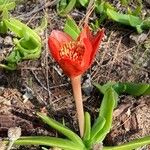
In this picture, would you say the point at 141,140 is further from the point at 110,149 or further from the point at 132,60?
the point at 132,60

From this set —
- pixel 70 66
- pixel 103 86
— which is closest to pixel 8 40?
pixel 103 86

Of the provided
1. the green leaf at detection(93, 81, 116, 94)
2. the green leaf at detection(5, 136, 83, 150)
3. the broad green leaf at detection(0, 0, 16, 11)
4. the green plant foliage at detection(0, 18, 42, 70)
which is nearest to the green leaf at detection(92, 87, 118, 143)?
the green leaf at detection(5, 136, 83, 150)

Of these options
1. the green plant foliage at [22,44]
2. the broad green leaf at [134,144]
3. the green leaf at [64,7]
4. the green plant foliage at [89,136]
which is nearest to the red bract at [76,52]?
the green plant foliage at [89,136]

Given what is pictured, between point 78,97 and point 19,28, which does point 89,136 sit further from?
point 19,28

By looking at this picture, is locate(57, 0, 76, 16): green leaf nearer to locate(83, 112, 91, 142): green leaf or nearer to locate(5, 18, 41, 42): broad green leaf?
locate(5, 18, 41, 42): broad green leaf

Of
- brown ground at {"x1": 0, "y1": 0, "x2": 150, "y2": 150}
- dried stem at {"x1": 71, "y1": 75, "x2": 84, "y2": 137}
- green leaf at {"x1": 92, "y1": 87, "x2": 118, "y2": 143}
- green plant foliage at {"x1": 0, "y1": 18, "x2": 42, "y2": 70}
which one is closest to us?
dried stem at {"x1": 71, "y1": 75, "x2": 84, "y2": 137}

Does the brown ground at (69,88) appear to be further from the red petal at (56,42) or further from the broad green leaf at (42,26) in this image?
the red petal at (56,42)
